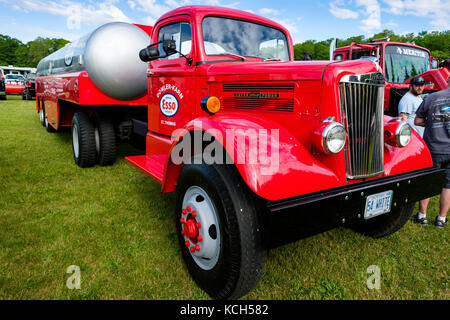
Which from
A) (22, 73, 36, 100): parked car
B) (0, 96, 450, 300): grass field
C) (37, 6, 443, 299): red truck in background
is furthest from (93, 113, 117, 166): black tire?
(22, 73, 36, 100): parked car

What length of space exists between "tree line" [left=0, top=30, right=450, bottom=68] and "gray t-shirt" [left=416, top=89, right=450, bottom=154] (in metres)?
36.1

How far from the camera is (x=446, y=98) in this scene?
3137mm

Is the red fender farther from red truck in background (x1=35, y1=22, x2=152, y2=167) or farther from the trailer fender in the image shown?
red truck in background (x1=35, y1=22, x2=152, y2=167)

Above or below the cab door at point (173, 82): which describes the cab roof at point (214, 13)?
above

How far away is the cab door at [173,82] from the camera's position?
3045mm

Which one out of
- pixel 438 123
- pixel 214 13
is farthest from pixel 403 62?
pixel 214 13

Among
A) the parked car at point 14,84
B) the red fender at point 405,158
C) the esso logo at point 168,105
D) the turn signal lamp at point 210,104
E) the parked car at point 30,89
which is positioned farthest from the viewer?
the parked car at point 14,84

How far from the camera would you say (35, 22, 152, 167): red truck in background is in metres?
4.45

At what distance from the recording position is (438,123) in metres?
3.16

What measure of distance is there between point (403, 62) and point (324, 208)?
8.07 meters

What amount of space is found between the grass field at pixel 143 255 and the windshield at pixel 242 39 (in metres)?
1.97
